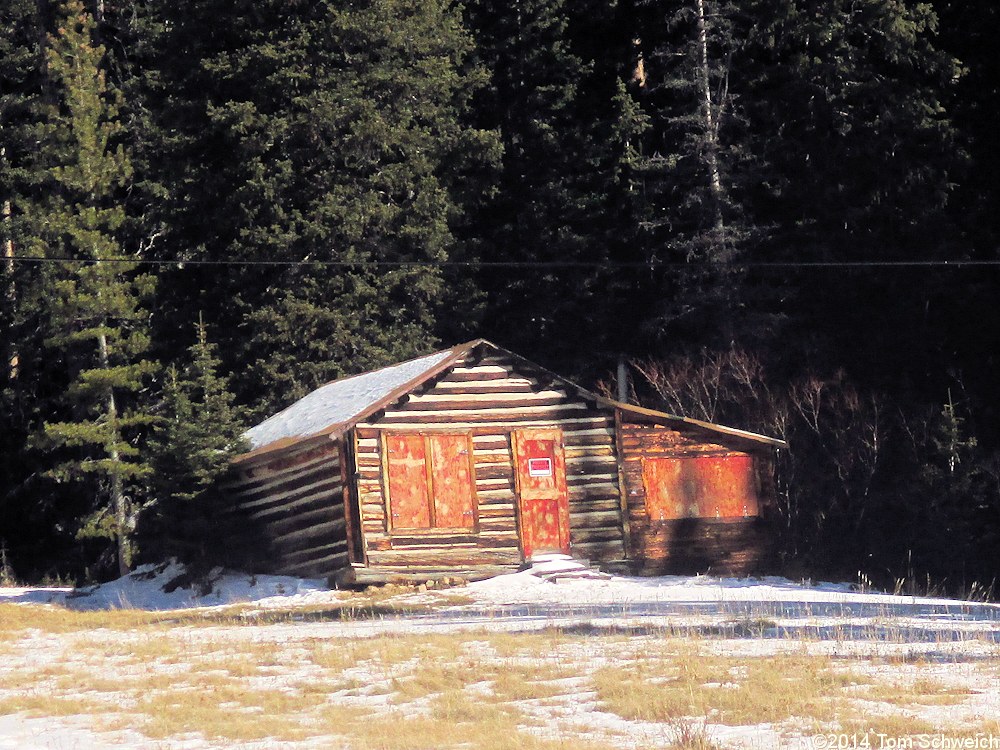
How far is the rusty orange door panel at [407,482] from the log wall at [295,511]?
3.13ft

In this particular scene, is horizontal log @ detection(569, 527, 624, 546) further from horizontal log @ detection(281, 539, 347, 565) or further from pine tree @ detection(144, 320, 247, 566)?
pine tree @ detection(144, 320, 247, 566)

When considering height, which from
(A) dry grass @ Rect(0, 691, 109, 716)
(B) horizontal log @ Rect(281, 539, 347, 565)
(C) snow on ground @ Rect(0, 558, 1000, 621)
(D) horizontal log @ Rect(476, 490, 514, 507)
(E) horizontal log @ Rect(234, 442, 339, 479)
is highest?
(E) horizontal log @ Rect(234, 442, 339, 479)

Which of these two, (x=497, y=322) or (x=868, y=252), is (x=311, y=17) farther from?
(x=868, y=252)

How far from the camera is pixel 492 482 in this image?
3161 centimetres

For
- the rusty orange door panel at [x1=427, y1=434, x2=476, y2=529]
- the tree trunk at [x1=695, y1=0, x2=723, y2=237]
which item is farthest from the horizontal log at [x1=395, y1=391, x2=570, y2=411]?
the tree trunk at [x1=695, y1=0, x2=723, y2=237]

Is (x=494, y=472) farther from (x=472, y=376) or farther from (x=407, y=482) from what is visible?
(x=472, y=376)

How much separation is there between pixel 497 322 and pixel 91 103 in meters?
13.5

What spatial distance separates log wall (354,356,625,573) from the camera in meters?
Result: 31.0

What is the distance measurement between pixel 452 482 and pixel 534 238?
66.3 feet

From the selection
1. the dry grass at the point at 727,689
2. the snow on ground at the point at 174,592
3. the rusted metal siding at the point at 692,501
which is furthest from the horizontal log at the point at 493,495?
the dry grass at the point at 727,689

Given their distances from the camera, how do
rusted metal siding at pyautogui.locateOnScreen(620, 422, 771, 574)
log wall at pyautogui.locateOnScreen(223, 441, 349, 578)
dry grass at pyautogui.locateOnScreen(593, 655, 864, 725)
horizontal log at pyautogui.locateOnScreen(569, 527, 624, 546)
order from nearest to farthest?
dry grass at pyautogui.locateOnScreen(593, 655, 864, 725) < log wall at pyautogui.locateOnScreen(223, 441, 349, 578) < horizontal log at pyautogui.locateOnScreen(569, 527, 624, 546) < rusted metal siding at pyautogui.locateOnScreen(620, 422, 771, 574)

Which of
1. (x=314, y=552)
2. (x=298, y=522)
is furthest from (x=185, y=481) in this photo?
(x=314, y=552)

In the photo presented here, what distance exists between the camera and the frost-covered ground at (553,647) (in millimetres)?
15133

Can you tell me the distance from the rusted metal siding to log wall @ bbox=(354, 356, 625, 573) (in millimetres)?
577
